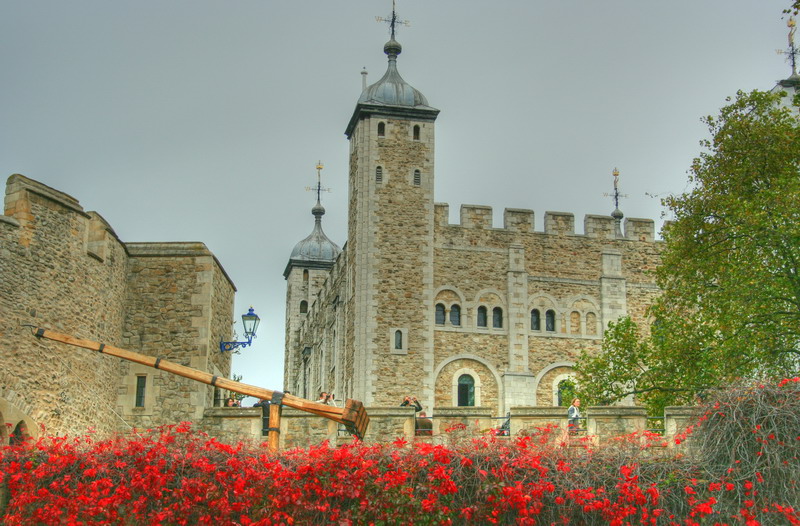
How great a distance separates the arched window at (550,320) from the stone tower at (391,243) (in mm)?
4219

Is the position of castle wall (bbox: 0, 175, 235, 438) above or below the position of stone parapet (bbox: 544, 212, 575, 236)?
below

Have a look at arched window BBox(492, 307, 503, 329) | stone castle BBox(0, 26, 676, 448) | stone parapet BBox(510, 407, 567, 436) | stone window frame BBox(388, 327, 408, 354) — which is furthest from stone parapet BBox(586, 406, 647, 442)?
arched window BBox(492, 307, 503, 329)

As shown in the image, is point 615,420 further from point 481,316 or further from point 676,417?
point 481,316

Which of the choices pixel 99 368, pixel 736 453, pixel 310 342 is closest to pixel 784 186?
pixel 736 453

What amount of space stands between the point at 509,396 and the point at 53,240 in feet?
69.4

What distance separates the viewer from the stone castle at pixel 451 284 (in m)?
37.3

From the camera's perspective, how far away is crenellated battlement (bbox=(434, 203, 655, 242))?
128ft

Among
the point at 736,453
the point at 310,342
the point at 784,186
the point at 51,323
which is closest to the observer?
the point at 736,453

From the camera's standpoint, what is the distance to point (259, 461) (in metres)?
15.5

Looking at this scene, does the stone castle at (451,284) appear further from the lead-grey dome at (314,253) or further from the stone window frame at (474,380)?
the lead-grey dome at (314,253)

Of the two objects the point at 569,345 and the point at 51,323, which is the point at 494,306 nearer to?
the point at 569,345

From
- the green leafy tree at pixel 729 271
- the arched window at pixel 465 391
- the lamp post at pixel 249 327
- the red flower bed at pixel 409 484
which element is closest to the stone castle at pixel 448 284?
the arched window at pixel 465 391

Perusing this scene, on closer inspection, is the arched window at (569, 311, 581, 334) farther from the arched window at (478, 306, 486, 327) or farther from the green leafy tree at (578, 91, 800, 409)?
the green leafy tree at (578, 91, 800, 409)

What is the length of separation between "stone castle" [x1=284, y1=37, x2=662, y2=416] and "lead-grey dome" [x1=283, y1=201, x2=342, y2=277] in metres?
20.8
